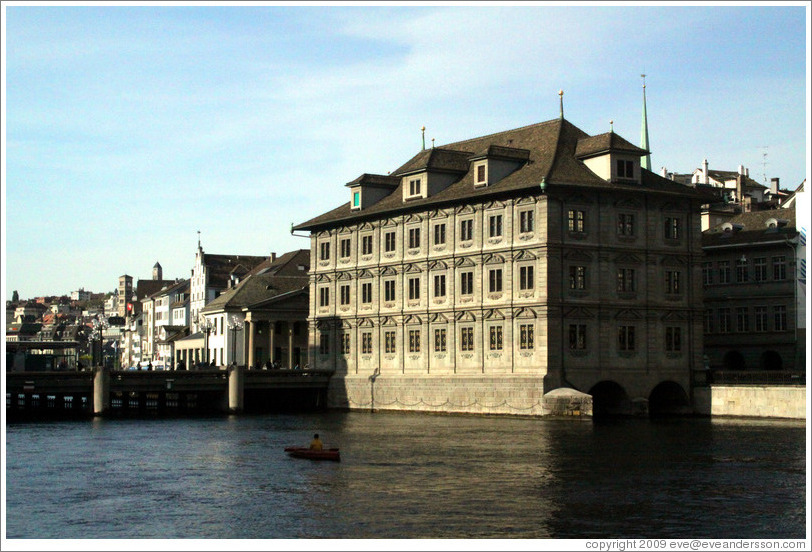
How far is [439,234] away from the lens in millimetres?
92375

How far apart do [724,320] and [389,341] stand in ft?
84.8

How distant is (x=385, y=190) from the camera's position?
101 metres

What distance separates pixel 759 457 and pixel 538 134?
41.1 m

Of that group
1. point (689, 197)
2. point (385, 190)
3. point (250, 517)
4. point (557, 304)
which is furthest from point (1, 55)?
point (385, 190)

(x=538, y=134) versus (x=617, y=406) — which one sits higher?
(x=538, y=134)

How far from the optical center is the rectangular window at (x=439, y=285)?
9206 cm

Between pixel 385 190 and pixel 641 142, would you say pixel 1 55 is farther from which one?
pixel 641 142

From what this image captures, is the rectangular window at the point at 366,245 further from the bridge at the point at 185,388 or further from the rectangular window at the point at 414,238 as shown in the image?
the bridge at the point at 185,388

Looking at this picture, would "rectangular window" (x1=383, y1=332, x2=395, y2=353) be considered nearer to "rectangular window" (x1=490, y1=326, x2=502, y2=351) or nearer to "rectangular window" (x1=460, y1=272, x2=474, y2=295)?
"rectangular window" (x1=460, y1=272, x2=474, y2=295)

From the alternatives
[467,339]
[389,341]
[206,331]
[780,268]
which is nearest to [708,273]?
[780,268]

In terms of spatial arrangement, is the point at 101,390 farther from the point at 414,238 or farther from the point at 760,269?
the point at 760,269

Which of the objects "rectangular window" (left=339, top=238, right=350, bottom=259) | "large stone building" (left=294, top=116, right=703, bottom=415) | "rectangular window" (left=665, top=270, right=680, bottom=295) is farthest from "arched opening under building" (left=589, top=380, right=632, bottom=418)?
"rectangular window" (left=339, top=238, right=350, bottom=259)

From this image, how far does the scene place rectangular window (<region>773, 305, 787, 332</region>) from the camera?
98.1 m

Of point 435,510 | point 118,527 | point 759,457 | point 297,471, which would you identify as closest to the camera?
point 118,527
